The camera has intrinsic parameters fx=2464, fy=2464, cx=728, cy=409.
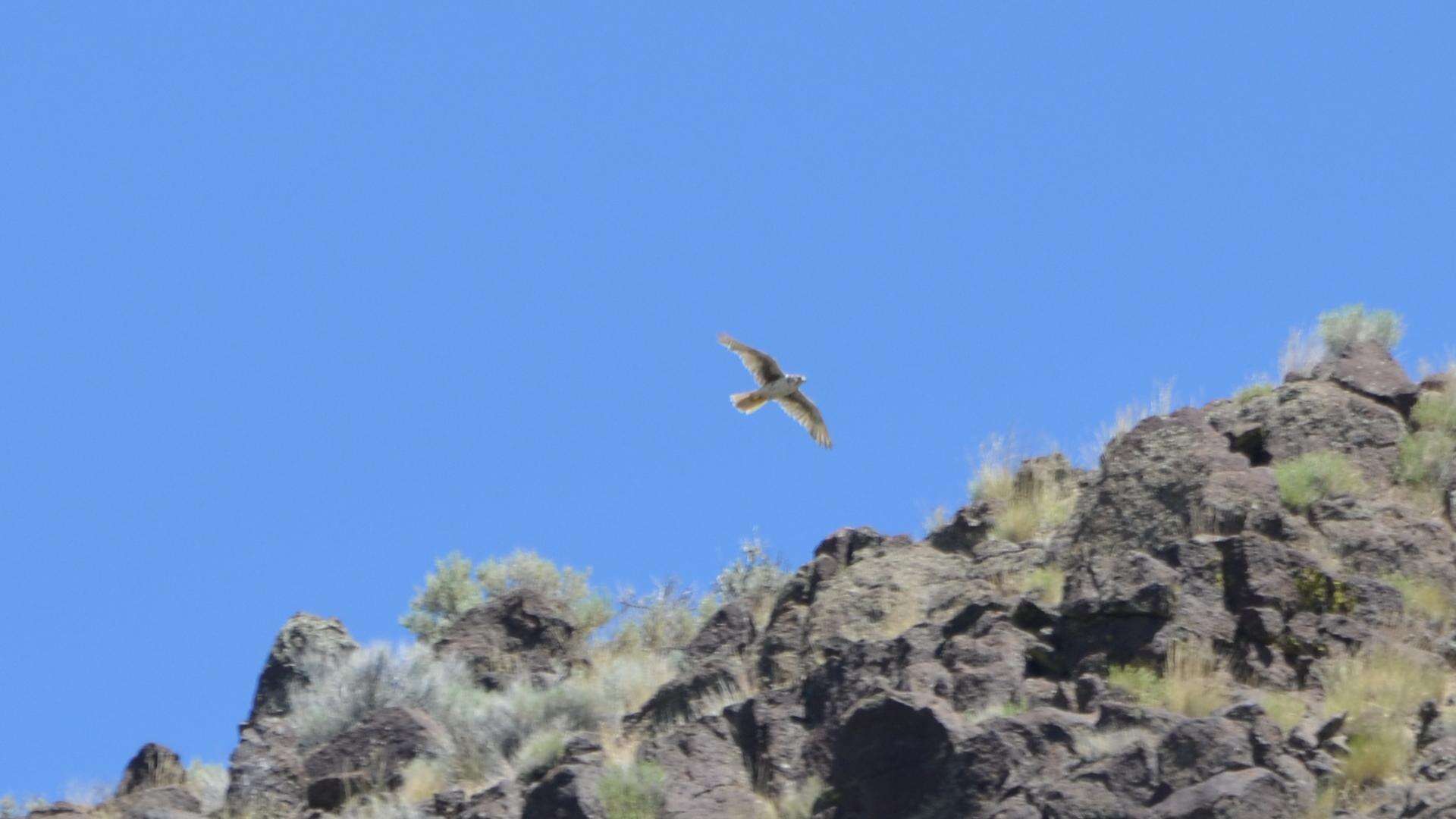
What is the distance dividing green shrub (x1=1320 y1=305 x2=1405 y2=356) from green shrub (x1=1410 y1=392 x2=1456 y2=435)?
1848 millimetres

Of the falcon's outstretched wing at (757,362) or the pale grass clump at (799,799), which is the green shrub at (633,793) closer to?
the pale grass clump at (799,799)

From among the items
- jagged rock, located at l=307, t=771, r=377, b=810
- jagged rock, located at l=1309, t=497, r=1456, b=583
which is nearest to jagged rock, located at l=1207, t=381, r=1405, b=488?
jagged rock, located at l=1309, t=497, r=1456, b=583

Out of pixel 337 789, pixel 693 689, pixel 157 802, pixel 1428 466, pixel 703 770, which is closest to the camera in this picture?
pixel 703 770

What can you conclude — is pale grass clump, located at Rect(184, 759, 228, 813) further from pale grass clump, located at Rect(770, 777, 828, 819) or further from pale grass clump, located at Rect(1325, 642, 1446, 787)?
pale grass clump, located at Rect(1325, 642, 1446, 787)

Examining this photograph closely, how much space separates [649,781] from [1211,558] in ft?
13.5

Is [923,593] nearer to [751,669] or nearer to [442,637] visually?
[751,669]

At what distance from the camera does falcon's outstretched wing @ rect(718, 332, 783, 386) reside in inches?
896

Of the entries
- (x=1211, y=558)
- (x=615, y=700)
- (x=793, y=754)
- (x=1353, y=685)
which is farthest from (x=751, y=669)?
(x=1353, y=685)

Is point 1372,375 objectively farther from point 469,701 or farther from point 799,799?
point 469,701

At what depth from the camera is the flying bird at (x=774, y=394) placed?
22859 mm

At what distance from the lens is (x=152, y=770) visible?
19281 millimetres

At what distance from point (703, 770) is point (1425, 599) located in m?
5.07

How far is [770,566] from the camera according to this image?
2445 centimetres

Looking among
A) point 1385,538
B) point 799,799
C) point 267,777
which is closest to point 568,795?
point 799,799
